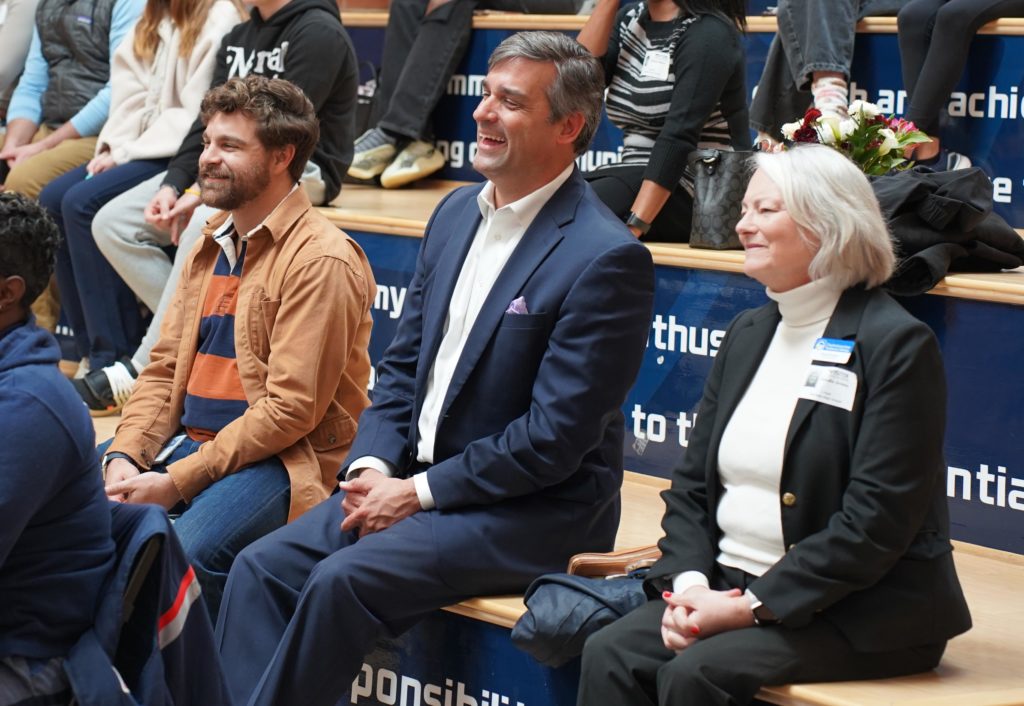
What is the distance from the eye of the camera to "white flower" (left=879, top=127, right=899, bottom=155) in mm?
3213

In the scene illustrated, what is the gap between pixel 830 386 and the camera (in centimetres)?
215

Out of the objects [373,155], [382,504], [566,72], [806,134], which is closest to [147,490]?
[382,504]

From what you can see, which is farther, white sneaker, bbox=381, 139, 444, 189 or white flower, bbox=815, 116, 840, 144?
white sneaker, bbox=381, 139, 444, 189

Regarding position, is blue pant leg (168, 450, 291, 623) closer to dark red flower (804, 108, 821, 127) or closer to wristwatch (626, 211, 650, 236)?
wristwatch (626, 211, 650, 236)

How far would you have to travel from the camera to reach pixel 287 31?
425cm

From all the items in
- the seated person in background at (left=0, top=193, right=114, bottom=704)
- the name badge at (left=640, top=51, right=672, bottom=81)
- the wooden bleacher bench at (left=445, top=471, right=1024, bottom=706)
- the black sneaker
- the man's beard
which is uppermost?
the name badge at (left=640, top=51, right=672, bottom=81)

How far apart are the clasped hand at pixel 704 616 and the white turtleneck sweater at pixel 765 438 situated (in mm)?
54

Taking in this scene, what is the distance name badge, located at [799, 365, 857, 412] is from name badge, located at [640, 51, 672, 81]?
170 cm

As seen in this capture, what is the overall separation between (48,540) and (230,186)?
1.19 metres

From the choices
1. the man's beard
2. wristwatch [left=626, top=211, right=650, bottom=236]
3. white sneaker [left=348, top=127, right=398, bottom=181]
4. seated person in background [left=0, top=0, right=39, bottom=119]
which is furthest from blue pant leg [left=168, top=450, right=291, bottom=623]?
seated person in background [left=0, top=0, right=39, bottom=119]

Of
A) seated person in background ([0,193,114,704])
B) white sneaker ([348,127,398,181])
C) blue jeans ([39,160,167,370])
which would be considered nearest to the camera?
seated person in background ([0,193,114,704])

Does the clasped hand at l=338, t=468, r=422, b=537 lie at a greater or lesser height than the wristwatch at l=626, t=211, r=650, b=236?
lesser

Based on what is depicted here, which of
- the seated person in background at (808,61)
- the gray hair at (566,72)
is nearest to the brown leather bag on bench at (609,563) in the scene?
the gray hair at (566,72)

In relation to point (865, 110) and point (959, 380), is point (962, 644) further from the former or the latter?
point (865, 110)
